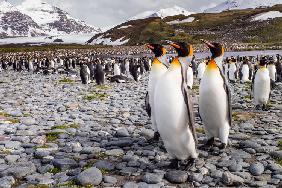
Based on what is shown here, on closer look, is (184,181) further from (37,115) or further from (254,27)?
(254,27)

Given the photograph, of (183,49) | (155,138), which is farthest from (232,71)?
(183,49)

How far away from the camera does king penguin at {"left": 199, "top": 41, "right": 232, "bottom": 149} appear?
22.8ft

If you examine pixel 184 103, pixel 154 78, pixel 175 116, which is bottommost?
pixel 175 116

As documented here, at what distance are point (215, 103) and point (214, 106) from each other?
54mm

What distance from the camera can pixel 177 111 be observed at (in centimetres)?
580

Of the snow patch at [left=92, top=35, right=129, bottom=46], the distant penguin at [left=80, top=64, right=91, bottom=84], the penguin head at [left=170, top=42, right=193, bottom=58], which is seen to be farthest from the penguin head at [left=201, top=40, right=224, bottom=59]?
the snow patch at [left=92, top=35, right=129, bottom=46]

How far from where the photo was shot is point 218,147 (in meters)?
6.97

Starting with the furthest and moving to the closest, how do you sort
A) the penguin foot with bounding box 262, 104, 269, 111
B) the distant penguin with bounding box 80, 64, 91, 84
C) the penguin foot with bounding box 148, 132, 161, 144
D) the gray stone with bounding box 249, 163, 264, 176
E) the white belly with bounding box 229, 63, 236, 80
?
the white belly with bounding box 229, 63, 236, 80 < the distant penguin with bounding box 80, 64, 91, 84 < the penguin foot with bounding box 262, 104, 269, 111 < the penguin foot with bounding box 148, 132, 161, 144 < the gray stone with bounding box 249, 163, 264, 176

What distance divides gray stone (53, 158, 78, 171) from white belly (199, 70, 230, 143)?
241 cm

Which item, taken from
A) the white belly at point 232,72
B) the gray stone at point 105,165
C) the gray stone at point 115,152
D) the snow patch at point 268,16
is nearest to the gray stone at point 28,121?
the gray stone at point 115,152

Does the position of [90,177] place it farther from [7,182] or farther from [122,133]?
[122,133]

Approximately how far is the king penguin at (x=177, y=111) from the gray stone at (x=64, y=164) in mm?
1374

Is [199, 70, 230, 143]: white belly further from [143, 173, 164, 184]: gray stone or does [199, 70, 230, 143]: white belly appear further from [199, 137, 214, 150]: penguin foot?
[143, 173, 164, 184]: gray stone

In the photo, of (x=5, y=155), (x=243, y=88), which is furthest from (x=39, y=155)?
(x=243, y=88)
